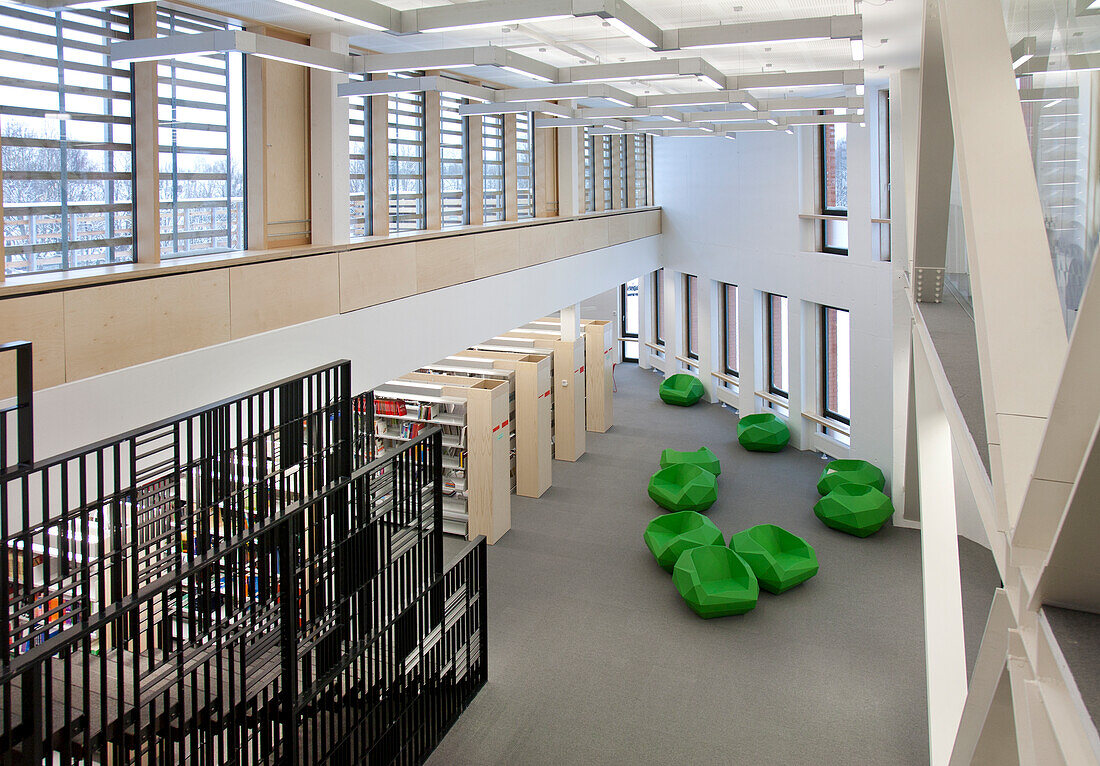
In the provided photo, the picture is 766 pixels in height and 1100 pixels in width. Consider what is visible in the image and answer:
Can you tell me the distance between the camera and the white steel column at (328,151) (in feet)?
28.4

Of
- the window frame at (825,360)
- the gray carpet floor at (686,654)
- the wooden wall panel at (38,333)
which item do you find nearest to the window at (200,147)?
the wooden wall panel at (38,333)

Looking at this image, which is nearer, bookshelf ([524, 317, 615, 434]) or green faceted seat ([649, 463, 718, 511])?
green faceted seat ([649, 463, 718, 511])

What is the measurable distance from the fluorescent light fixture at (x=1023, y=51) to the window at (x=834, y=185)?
37.7ft

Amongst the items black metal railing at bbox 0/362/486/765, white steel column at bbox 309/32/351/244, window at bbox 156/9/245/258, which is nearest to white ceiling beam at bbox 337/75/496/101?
white steel column at bbox 309/32/351/244

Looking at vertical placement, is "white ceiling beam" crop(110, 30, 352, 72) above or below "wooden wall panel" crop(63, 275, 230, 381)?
above

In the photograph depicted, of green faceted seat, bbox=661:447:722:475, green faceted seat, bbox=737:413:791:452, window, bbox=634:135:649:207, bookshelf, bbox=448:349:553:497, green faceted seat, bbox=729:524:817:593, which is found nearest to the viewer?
green faceted seat, bbox=729:524:817:593

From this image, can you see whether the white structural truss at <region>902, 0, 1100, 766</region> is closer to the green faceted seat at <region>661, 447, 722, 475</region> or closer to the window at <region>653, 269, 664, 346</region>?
the green faceted seat at <region>661, 447, 722, 475</region>

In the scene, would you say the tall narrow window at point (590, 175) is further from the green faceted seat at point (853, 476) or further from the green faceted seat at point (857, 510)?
the green faceted seat at point (857, 510)

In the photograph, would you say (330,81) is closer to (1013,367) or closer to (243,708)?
(243,708)

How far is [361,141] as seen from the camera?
10.1 metres

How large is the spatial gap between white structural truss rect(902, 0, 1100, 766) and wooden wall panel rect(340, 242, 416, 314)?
655 centimetres

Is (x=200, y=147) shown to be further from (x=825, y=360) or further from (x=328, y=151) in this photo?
(x=825, y=360)

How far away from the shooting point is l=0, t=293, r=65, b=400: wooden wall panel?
5223mm

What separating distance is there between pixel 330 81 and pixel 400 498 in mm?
4281
